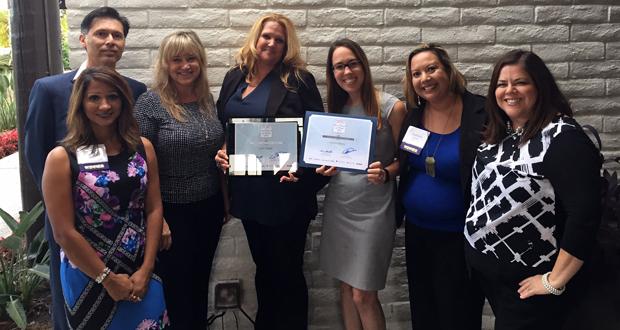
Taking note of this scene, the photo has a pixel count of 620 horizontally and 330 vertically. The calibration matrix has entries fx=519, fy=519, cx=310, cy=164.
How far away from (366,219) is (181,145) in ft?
2.94

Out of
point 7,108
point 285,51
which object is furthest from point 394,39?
point 7,108

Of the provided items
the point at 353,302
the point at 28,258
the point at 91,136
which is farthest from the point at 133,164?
the point at 28,258

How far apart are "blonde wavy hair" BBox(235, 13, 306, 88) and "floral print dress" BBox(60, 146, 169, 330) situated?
78cm

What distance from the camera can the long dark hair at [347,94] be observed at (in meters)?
2.34

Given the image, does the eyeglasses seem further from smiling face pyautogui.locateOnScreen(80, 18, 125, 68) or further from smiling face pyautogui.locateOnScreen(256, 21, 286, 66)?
smiling face pyautogui.locateOnScreen(80, 18, 125, 68)

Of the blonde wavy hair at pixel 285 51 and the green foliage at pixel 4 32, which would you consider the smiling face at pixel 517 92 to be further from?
the green foliage at pixel 4 32

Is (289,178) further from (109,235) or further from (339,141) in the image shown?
(109,235)

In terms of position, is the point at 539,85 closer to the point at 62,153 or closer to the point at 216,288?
the point at 62,153

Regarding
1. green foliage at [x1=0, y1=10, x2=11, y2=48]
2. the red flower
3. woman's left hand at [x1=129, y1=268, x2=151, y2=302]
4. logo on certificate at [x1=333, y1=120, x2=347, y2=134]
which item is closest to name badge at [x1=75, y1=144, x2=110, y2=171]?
woman's left hand at [x1=129, y1=268, x2=151, y2=302]

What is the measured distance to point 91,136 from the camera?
72.4 inches

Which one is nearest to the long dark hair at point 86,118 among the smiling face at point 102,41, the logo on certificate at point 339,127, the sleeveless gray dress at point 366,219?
the smiling face at point 102,41

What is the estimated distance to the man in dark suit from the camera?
217 centimetres

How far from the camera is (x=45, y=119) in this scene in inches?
85.4

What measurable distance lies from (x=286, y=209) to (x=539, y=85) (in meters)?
1.18
